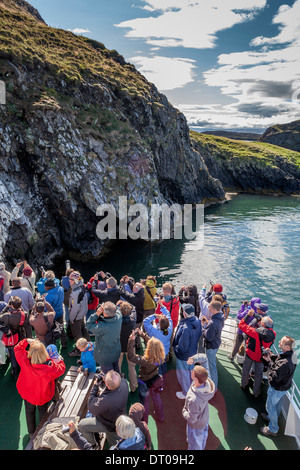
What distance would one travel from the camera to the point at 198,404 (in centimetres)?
498

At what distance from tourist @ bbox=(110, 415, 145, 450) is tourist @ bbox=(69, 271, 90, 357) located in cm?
467

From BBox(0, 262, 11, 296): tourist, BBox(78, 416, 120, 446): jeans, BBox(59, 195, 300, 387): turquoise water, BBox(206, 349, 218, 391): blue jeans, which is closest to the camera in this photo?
BBox(78, 416, 120, 446): jeans

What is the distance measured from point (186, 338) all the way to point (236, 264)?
1959 cm

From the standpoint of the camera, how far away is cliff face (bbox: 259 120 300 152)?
430 feet

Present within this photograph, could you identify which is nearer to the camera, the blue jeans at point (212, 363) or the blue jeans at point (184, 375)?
the blue jeans at point (184, 375)

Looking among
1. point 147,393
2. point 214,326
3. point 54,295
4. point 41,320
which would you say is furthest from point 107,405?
point 54,295

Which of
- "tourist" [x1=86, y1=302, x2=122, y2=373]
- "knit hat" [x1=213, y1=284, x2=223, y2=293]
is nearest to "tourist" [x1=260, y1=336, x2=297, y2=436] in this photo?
"knit hat" [x1=213, y1=284, x2=223, y2=293]

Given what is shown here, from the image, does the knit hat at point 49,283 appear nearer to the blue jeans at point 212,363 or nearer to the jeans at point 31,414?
the jeans at point 31,414

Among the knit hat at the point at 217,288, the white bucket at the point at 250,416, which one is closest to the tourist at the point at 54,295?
the knit hat at the point at 217,288

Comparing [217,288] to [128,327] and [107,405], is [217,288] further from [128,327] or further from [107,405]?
[107,405]

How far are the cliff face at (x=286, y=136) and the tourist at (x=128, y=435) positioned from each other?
5912 inches

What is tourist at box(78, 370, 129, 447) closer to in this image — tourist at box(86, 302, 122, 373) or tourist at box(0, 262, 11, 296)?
tourist at box(86, 302, 122, 373)

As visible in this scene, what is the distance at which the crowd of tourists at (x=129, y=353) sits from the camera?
491cm
